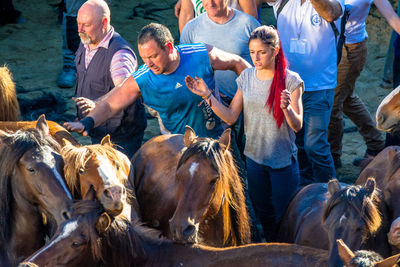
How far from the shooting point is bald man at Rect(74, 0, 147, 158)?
5461mm

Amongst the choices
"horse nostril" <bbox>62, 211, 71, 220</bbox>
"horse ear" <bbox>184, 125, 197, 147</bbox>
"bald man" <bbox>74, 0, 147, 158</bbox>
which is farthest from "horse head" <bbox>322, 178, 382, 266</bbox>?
"bald man" <bbox>74, 0, 147, 158</bbox>

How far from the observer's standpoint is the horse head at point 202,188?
12.0ft

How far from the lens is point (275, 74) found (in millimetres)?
4508

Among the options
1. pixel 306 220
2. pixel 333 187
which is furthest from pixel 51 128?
pixel 333 187

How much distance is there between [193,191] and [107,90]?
2087 mm

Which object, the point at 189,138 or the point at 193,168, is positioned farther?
the point at 189,138

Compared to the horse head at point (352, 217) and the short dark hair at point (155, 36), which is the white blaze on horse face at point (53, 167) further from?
the horse head at point (352, 217)

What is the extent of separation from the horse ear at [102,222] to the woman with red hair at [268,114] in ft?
4.96

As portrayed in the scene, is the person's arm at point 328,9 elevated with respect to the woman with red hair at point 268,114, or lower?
elevated

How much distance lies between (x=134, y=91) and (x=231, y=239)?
1519 millimetres

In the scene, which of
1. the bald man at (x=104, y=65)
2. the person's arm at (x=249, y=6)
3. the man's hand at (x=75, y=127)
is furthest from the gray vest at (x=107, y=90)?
the person's arm at (x=249, y=6)

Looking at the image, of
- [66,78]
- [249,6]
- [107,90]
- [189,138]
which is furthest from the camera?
→ [66,78]

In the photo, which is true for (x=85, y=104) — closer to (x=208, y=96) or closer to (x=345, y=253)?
(x=208, y=96)

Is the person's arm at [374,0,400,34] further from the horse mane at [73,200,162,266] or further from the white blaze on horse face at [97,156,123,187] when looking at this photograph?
the horse mane at [73,200,162,266]
